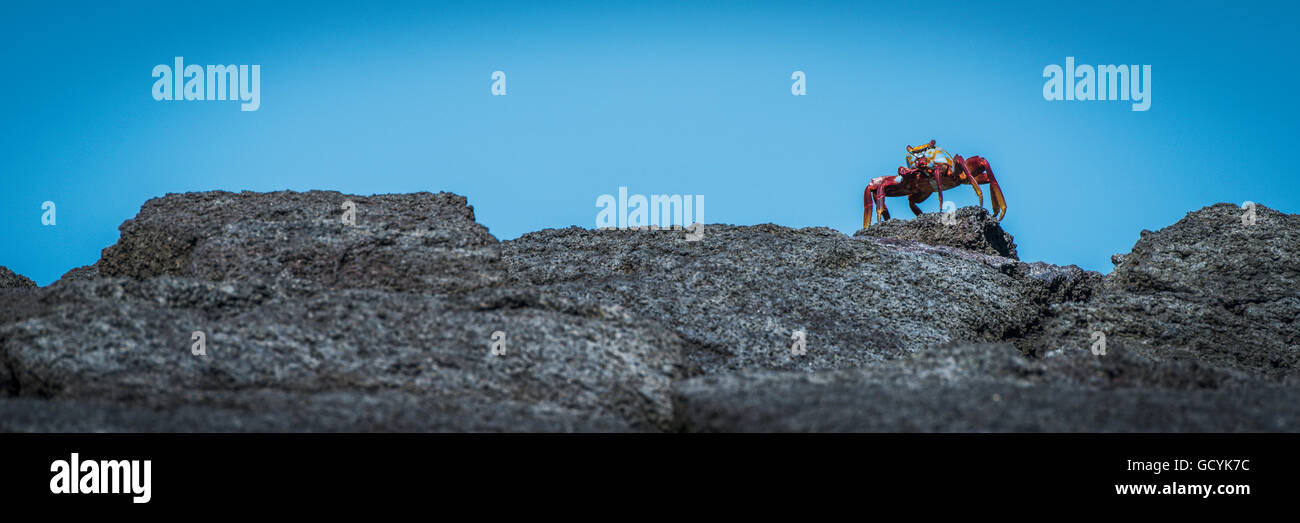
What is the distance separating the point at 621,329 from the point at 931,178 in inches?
455

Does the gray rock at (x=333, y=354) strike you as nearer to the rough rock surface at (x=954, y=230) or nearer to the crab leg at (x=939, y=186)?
the rough rock surface at (x=954, y=230)

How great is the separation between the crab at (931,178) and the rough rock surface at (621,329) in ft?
18.0

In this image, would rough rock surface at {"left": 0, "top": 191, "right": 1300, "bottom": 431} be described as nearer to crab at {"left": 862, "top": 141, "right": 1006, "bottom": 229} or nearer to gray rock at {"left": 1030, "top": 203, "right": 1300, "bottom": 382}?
gray rock at {"left": 1030, "top": 203, "right": 1300, "bottom": 382}

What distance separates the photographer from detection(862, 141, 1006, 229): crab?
17.5m

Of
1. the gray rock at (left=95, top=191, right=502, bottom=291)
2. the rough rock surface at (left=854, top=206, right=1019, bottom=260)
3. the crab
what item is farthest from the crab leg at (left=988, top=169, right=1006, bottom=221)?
the gray rock at (left=95, top=191, right=502, bottom=291)

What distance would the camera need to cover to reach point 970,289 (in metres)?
10.1

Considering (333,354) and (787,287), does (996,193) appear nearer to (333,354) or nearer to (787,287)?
(787,287)

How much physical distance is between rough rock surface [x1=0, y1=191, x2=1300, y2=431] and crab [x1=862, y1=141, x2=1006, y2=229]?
215 inches

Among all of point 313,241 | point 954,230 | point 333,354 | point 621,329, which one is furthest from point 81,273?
point 954,230

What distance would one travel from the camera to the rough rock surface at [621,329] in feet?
18.9
